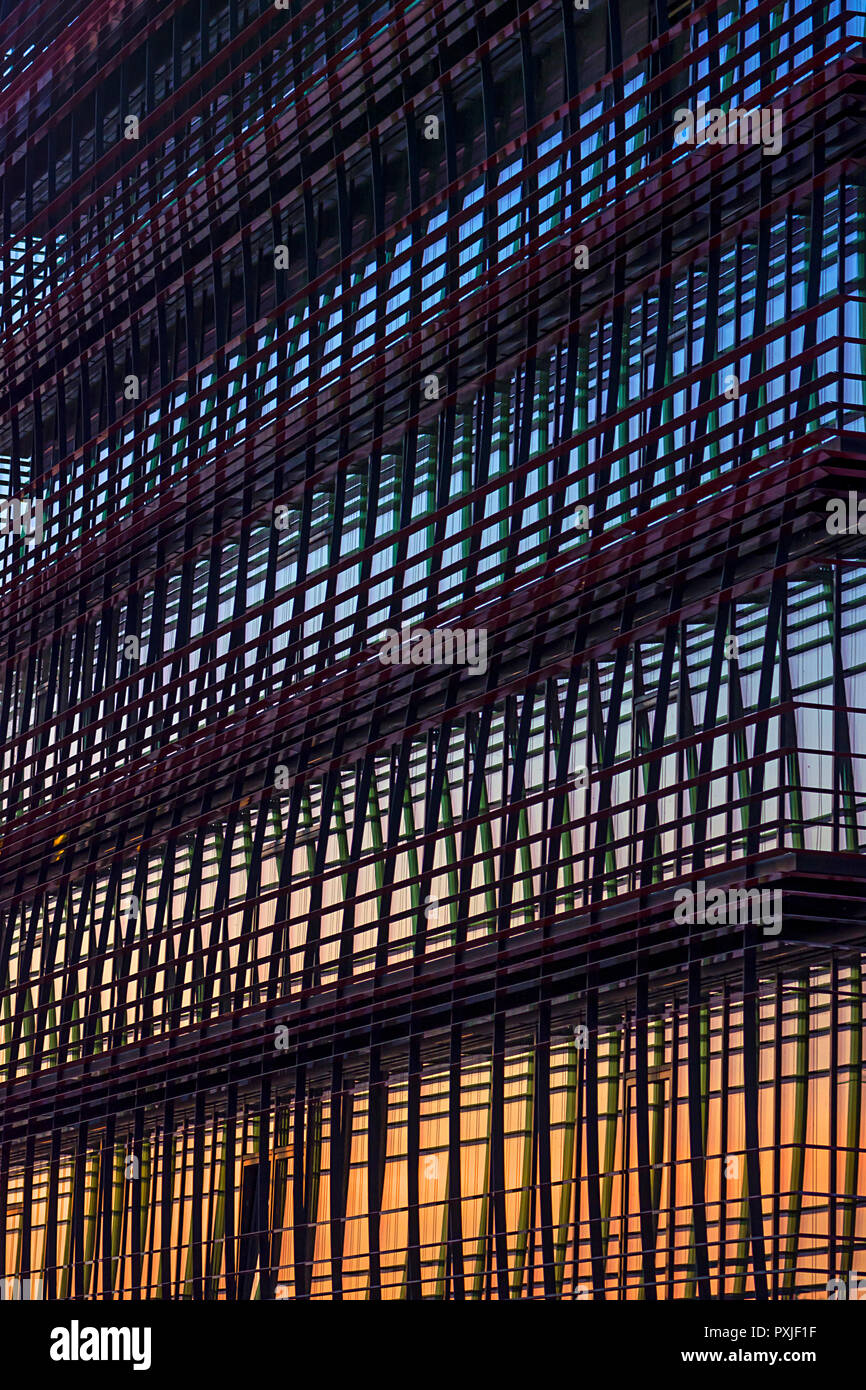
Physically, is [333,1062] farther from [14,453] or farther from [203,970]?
[14,453]

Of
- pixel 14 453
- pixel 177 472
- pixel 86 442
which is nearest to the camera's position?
pixel 177 472

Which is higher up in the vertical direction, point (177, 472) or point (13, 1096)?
point (177, 472)

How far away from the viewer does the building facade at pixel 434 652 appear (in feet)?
98.0

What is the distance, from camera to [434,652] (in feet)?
120

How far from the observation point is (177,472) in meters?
45.1

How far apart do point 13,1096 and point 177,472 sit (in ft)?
42.4

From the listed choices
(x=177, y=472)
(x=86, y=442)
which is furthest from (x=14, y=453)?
(x=177, y=472)

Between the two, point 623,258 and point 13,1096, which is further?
point 13,1096

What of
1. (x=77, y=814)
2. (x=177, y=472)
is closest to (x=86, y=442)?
(x=177, y=472)

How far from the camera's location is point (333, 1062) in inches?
1499

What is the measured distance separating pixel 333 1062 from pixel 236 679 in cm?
730
